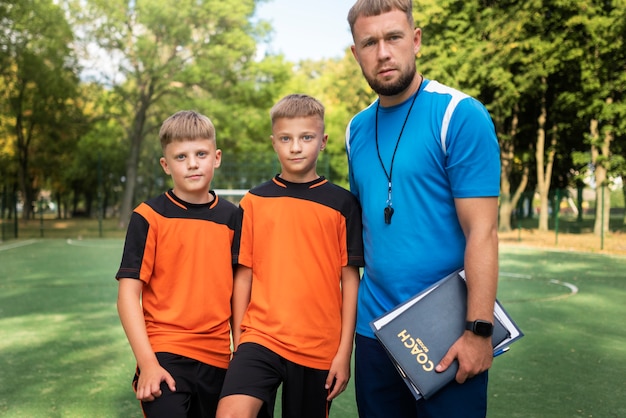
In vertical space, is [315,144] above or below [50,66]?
below

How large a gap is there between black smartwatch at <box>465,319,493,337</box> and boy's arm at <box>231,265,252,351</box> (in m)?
0.95

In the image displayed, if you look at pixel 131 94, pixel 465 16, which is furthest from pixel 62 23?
pixel 465 16

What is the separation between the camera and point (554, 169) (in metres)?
36.0

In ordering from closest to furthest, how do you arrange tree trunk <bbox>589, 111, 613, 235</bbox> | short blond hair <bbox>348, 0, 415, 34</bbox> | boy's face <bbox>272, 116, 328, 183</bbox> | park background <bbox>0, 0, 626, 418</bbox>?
short blond hair <bbox>348, 0, 415, 34</bbox> < boy's face <bbox>272, 116, 328, 183</bbox> < park background <bbox>0, 0, 626, 418</bbox> < tree trunk <bbox>589, 111, 613, 235</bbox>

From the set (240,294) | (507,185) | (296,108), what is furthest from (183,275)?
(507,185)

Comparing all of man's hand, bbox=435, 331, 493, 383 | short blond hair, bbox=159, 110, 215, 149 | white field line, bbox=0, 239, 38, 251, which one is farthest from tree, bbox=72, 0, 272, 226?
man's hand, bbox=435, 331, 493, 383

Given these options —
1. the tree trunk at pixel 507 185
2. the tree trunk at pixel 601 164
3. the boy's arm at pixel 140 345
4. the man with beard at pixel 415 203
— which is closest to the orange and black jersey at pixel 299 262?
the man with beard at pixel 415 203

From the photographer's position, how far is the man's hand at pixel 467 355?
224 cm

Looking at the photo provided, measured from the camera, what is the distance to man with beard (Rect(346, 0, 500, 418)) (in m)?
2.27

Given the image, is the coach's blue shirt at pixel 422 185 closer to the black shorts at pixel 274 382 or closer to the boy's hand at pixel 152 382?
the black shorts at pixel 274 382

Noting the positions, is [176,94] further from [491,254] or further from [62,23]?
[491,254]

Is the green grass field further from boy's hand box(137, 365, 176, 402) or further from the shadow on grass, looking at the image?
boy's hand box(137, 365, 176, 402)

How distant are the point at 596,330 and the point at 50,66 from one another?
30.8 metres

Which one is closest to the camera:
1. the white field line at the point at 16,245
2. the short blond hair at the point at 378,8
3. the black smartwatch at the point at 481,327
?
the black smartwatch at the point at 481,327
